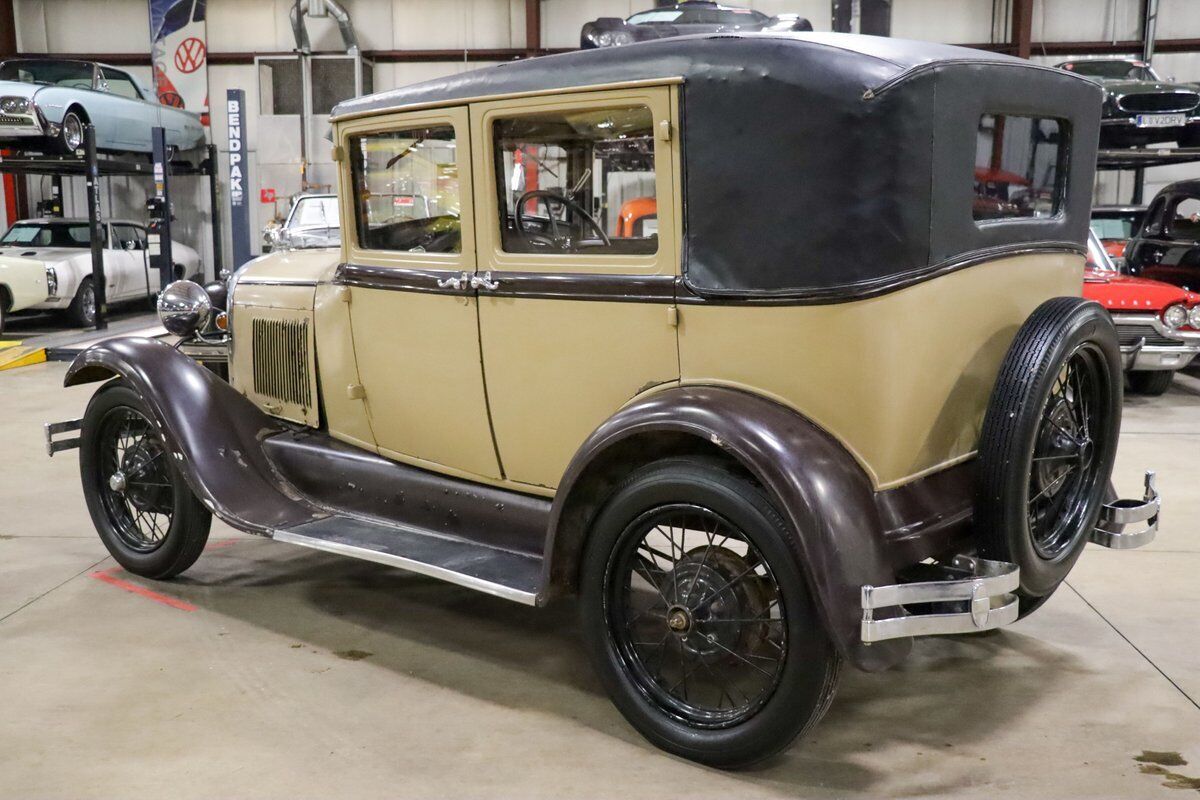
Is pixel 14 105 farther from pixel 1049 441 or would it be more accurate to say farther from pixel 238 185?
pixel 1049 441

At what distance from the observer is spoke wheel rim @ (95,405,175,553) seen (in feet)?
13.9

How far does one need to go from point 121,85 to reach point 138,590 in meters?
11.6

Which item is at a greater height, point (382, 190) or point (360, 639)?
point (382, 190)

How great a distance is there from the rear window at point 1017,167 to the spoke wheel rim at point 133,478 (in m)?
3.06

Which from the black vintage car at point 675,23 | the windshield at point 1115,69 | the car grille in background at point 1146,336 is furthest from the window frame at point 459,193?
the windshield at point 1115,69

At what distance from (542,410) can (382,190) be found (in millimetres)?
1055

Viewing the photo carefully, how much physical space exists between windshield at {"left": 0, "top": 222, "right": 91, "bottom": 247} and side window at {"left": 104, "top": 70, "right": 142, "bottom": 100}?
1.91 metres

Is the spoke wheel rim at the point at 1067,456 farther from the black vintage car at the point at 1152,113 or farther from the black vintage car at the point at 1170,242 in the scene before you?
the black vintage car at the point at 1152,113

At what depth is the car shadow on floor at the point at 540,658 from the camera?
2973 mm

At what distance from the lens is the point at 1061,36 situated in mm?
15492

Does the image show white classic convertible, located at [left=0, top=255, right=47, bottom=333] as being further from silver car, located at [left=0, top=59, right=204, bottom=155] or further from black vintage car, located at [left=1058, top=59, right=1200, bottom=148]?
black vintage car, located at [left=1058, top=59, right=1200, bottom=148]

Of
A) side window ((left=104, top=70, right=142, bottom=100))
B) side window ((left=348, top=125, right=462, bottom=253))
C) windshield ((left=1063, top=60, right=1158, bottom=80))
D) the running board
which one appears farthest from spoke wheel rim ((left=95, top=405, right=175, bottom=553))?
windshield ((left=1063, top=60, right=1158, bottom=80))

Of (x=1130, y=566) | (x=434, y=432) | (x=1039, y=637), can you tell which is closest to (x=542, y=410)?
(x=434, y=432)

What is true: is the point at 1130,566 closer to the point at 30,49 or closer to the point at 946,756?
the point at 946,756
